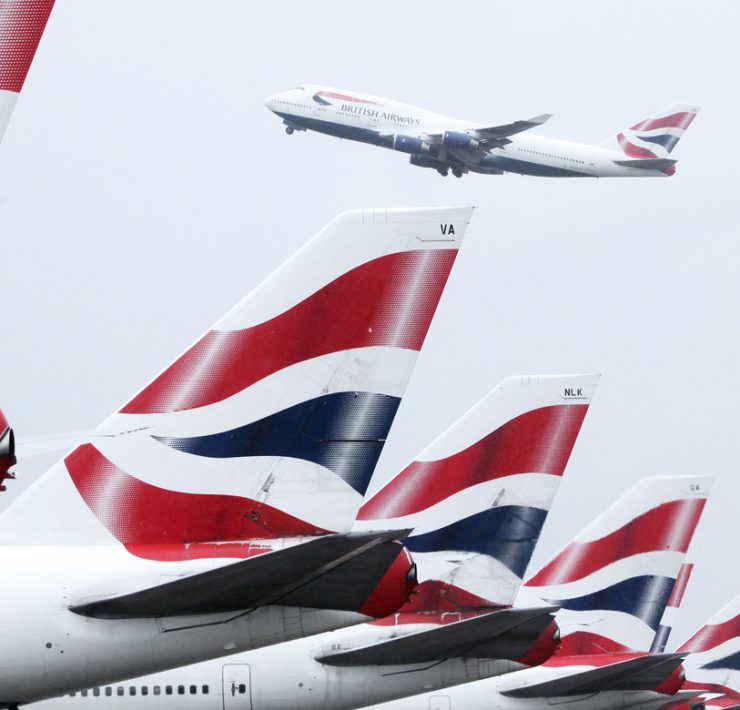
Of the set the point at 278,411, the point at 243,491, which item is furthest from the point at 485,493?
the point at 243,491

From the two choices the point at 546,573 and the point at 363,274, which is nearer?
the point at 363,274

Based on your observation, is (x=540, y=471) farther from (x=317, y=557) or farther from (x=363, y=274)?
(x=317, y=557)

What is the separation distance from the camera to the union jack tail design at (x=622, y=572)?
22.4 meters

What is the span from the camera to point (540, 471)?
19.8 metres

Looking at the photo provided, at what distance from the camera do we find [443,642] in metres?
16.1

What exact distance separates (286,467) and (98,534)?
68.5 inches

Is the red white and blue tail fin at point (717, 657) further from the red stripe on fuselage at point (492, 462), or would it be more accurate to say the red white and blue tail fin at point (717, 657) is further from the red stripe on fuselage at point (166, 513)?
the red stripe on fuselage at point (166, 513)

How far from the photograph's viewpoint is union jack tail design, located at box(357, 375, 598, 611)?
1875 cm

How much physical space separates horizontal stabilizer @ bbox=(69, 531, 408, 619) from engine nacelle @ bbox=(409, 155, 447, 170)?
6268cm

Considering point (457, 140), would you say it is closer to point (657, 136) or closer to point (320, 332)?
point (657, 136)

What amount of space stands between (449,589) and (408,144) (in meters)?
55.5

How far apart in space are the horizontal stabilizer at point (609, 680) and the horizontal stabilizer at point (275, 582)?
8689 mm

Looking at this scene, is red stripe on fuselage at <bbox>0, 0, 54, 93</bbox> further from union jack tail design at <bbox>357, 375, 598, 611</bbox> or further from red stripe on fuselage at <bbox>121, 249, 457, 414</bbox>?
union jack tail design at <bbox>357, 375, 598, 611</bbox>

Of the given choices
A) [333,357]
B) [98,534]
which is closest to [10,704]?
[98,534]
